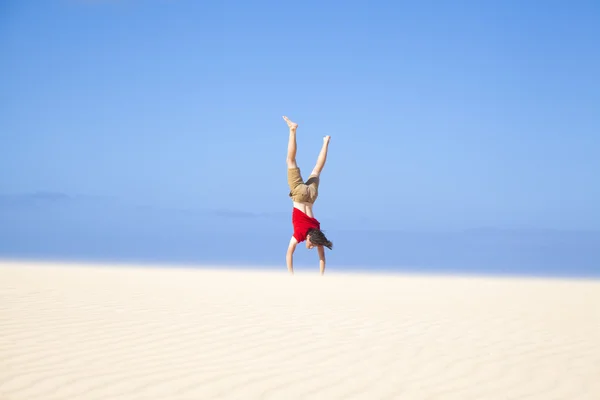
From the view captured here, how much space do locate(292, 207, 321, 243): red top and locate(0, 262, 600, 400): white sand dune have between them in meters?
3.11

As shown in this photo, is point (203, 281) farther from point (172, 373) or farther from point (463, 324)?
point (172, 373)

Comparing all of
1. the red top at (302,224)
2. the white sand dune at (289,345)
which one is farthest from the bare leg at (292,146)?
the white sand dune at (289,345)

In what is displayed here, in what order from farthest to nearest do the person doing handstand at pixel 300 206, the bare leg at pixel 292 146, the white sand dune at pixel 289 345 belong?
the bare leg at pixel 292 146 → the person doing handstand at pixel 300 206 → the white sand dune at pixel 289 345

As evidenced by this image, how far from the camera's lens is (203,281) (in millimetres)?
11203

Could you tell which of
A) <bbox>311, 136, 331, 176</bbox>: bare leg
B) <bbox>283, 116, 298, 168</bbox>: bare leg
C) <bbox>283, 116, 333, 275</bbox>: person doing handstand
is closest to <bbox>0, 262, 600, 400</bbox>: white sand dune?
<bbox>283, 116, 333, 275</bbox>: person doing handstand

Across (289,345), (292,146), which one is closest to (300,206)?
(292,146)

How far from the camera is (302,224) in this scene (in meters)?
12.8

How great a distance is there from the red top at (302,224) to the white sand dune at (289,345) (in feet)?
10.2

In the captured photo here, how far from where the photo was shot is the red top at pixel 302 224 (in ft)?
41.8

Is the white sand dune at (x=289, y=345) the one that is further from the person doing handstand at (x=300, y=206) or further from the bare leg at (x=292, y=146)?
the bare leg at (x=292, y=146)

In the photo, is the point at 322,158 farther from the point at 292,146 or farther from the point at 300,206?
the point at 300,206

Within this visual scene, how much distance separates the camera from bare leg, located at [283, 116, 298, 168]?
12.9 meters

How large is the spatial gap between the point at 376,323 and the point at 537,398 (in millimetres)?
2546

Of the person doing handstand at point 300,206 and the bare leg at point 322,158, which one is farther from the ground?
the bare leg at point 322,158
